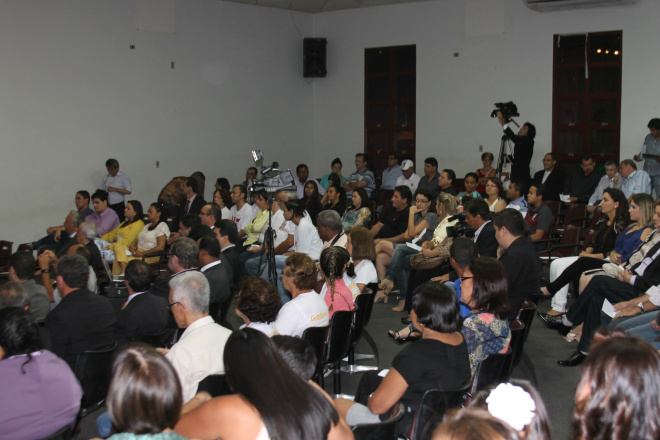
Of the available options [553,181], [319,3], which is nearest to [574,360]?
[553,181]

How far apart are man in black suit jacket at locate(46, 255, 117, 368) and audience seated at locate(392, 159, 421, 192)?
23.2 ft

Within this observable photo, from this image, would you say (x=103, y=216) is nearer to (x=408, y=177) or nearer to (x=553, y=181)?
(x=408, y=177)

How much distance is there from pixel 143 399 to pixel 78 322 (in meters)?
1.94

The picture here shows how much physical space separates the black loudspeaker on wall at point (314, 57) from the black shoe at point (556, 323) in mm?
7261

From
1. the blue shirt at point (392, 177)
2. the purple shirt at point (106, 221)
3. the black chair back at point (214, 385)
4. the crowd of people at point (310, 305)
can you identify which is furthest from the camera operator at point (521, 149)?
the black chair back at point (214, 385)

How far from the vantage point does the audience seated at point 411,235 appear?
6.85 metres

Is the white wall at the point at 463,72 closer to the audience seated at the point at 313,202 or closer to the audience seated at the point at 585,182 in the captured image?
the audience seated at the point at 585,182

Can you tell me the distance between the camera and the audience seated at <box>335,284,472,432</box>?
283 centimetres

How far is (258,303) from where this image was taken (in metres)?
3.53

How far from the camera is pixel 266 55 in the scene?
11680 mm

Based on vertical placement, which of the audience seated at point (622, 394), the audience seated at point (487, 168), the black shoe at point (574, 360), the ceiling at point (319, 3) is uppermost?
the ceiling at point (319, 3)

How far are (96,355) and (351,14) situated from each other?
9.59 m

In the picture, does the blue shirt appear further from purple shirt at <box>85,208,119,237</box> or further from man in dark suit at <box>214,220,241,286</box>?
man in dark suit at <box>214,220,241,286</box>

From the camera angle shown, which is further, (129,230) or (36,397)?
(129,230)
